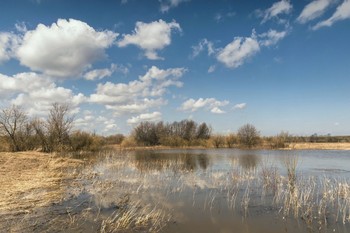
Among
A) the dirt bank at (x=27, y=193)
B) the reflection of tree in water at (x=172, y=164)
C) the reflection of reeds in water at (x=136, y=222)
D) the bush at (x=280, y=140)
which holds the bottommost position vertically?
the reflection of reeds in water at (x=136, y=222)

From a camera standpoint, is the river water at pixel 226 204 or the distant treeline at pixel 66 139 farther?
the distant treeline at pixel 66 139

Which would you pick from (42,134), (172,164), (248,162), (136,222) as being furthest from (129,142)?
(136,222)

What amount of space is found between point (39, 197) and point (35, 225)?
4.28 m

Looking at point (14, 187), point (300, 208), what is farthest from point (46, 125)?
point (300, 208)

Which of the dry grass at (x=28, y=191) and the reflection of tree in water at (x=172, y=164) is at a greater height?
the reflection of tree in water at (x=172, y=164)

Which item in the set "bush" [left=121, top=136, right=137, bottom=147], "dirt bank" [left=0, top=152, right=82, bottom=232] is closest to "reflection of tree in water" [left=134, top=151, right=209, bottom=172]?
"dirt bank" [left=0, top=152, right=82, bottom=232]

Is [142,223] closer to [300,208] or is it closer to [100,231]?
[100,231]

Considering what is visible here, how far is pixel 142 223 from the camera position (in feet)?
30.8

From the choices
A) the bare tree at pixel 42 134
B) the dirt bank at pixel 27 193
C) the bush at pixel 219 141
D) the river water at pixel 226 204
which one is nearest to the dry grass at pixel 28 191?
the dirt bank at pixel 27 193

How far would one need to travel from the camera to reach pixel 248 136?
6022 cm

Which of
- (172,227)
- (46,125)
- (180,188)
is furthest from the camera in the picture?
(46,125)

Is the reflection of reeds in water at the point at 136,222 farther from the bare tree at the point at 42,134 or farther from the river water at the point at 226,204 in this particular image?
the bare tree at the point at 42,134

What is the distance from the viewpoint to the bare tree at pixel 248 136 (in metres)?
59.5

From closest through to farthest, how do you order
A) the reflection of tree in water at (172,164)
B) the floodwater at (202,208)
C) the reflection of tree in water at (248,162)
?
the floodwater at (202,208) < the reflection of tree in water at (172,164) < the reflection of tree in water at (248,162)
